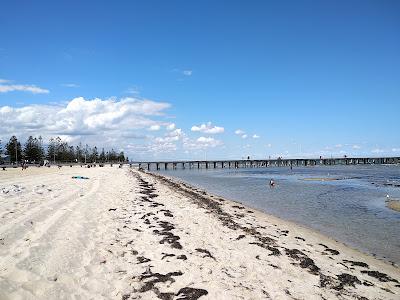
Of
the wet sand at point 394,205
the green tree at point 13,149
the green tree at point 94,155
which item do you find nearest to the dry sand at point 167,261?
the wet sand at point 394,205

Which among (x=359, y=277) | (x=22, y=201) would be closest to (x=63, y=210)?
(x=22, y=201)

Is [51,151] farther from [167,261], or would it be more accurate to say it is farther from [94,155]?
[167,261]

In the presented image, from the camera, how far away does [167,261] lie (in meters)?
7.70

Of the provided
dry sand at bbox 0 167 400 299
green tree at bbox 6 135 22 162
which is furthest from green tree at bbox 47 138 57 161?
dry sand at bbox 0 167 400 299

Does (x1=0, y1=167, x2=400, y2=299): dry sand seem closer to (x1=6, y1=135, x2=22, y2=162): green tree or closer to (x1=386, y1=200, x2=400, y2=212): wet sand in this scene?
(x1=386, y1=200, x2=400, y2=212): wet sand

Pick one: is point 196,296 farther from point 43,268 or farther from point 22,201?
point 22,201

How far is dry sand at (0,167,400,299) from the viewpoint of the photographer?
5969 mm

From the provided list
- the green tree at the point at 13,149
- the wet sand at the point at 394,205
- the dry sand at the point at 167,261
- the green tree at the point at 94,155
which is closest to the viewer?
the dry sand at the point at 167,261

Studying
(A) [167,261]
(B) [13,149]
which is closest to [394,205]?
(A) [167,261]

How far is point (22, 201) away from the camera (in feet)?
46.3

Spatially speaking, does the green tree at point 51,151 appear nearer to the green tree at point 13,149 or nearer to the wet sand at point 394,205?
the green tree at point 13,149

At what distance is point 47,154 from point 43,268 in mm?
139323

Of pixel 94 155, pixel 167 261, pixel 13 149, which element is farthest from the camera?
pixel 94 155

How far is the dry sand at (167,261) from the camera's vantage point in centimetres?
597
